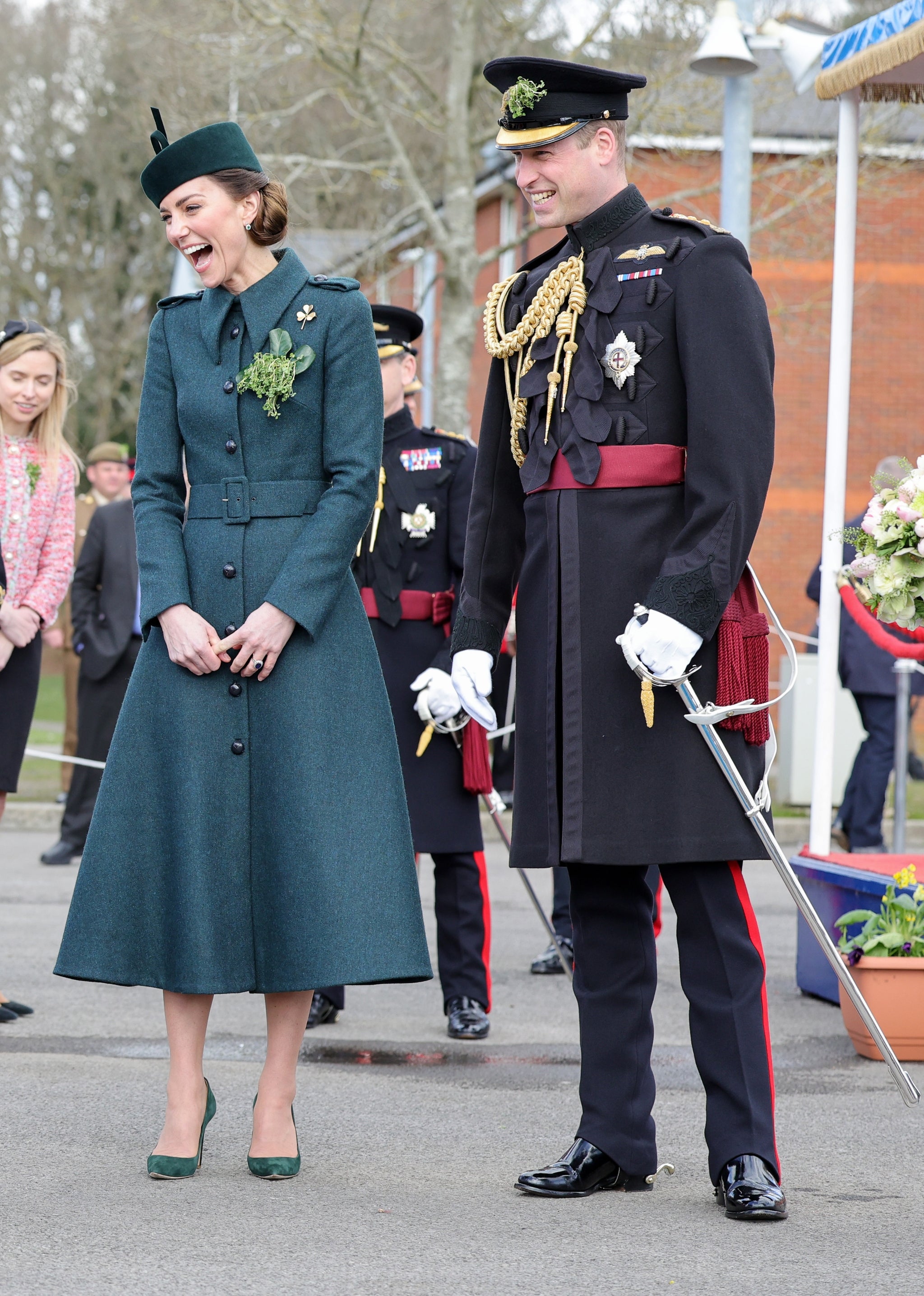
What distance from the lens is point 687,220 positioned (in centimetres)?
359

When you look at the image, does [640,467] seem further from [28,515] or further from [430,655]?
[28,515]

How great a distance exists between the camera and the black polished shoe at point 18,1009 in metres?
5.56

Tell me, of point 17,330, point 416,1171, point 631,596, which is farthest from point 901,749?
point 631,596

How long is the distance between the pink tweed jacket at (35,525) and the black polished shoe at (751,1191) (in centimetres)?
319

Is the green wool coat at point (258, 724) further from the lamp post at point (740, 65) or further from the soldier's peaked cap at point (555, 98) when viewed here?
the lamp post at point (740, 65)

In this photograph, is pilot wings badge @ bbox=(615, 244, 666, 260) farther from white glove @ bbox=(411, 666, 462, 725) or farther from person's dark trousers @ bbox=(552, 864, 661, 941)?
person's dark trousers @ bbox=(552, 864, 661, 941)

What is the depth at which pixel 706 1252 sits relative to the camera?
328 centimetres

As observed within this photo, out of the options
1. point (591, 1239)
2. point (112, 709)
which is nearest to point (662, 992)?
point (591, 1239)

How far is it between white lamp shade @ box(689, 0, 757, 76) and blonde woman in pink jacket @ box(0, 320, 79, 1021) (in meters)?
5.76

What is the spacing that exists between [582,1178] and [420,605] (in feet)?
7.60

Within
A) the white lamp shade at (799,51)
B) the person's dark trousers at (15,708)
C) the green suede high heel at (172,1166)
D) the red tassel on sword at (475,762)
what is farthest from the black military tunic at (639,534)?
the white lamp shade at (799,51)

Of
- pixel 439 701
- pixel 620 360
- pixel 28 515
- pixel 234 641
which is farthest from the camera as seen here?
pixel 28 515

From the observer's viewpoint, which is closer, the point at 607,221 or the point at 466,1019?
the point at 607,221

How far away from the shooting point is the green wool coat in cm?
365
